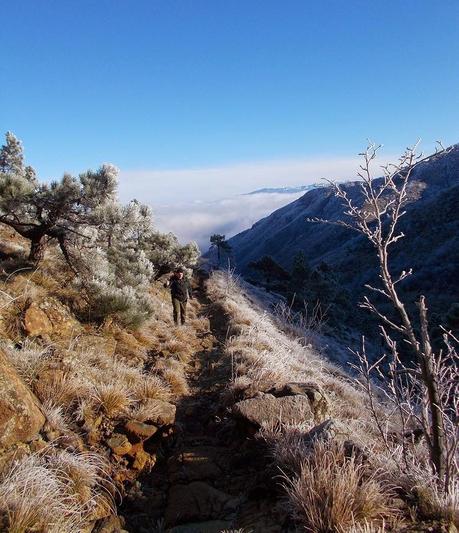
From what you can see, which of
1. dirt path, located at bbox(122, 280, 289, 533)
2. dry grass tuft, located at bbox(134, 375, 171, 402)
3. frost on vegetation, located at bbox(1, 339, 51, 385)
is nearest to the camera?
dirt path, located at bbox(122, 280, 289, 533)

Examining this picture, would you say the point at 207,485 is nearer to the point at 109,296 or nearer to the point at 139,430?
the point at 139,430

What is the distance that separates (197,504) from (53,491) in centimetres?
141

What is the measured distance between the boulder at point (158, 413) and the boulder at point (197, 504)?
0.95 metres

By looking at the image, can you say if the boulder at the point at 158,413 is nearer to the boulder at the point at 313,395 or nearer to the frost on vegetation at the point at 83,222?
the boulder at the point at 313,395

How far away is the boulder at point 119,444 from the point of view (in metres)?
4.63

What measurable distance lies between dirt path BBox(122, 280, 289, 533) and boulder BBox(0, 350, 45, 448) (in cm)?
116

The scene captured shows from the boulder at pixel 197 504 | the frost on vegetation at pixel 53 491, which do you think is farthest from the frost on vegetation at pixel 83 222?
the boulder at pixel 197 504

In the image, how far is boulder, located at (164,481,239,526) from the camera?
389cm

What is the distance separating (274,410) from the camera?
5.14 metres

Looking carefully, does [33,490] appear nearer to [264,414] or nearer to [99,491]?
[99,491]

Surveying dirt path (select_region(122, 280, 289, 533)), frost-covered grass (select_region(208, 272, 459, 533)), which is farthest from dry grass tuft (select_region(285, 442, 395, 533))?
dirt path (select_region(122, 280, 289, 533))

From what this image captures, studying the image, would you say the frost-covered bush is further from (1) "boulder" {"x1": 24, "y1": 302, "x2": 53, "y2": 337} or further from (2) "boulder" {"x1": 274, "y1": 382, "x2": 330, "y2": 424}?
(2) "boulder" {"x1": 274, "y1": 382, "x2": 330, "y2": 424}

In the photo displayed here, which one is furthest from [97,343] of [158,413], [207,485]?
[207,485]

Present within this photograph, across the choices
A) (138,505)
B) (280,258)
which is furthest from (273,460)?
(280,258)
